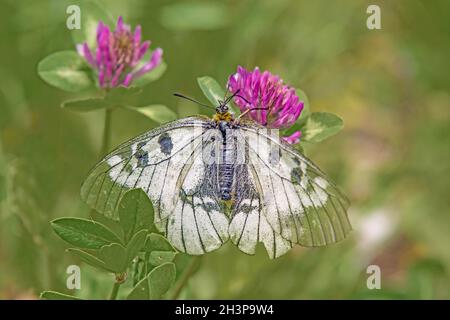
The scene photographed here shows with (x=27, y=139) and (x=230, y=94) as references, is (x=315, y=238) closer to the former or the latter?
(x=230, y=94)

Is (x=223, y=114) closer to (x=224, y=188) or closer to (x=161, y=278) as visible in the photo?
(x=224, y=188)

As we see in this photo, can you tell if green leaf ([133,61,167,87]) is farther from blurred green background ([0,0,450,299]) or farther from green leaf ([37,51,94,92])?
blurred green background ([0,0,450,299])

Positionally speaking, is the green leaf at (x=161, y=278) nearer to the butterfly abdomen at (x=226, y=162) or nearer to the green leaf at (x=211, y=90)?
the butterfly abdomen at (x=226, y=162)

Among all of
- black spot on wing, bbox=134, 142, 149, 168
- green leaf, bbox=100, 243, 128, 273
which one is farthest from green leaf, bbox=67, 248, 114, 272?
black spot on wing, bbox=134, 142, 149, 168

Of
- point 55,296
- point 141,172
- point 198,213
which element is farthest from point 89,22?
point 55,296

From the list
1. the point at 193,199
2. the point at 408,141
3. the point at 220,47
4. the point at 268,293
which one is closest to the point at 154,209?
the point at 193,199
